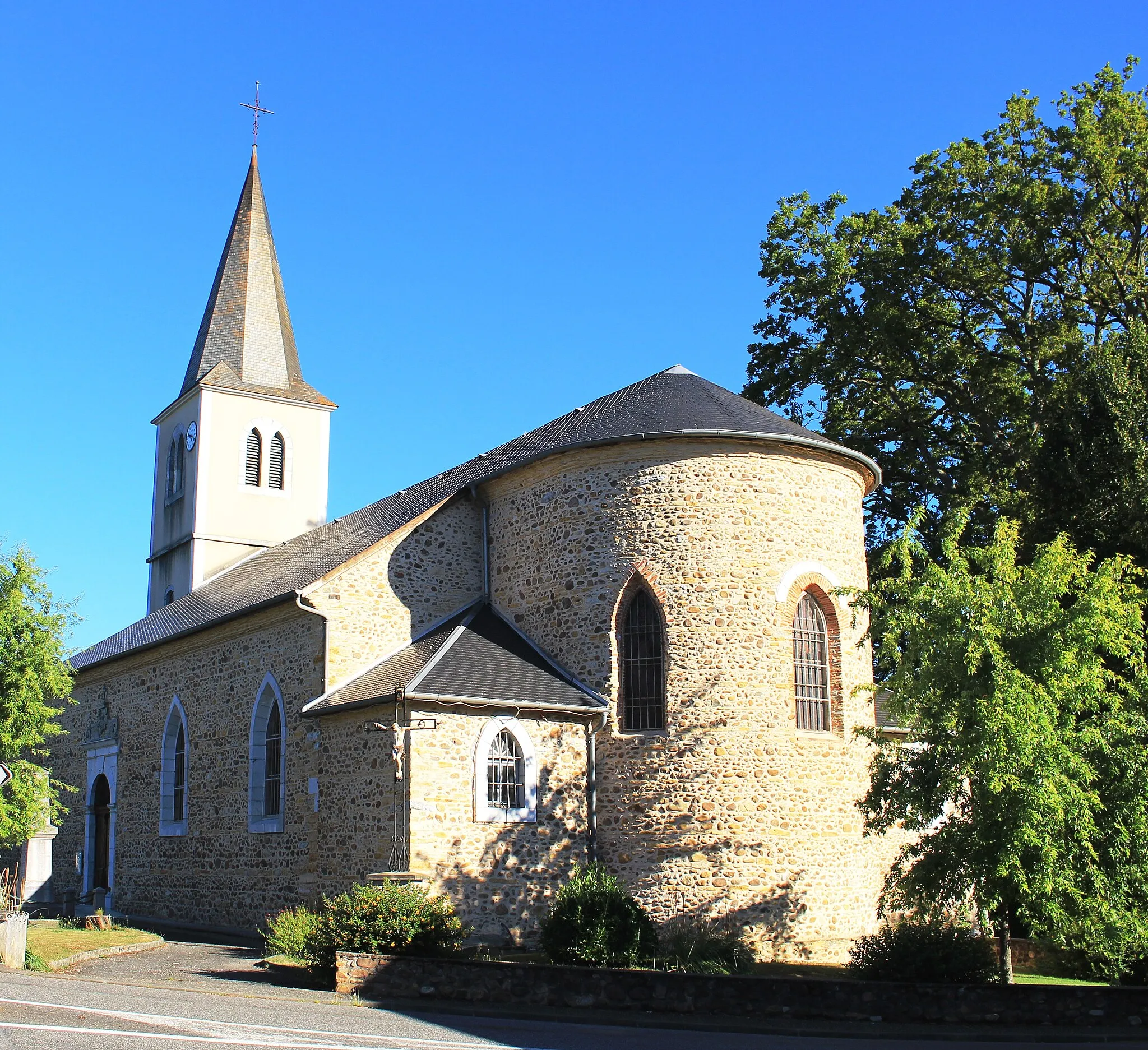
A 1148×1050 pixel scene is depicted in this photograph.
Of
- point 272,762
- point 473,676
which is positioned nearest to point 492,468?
point 473,676

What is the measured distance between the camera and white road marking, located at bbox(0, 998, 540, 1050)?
940cm

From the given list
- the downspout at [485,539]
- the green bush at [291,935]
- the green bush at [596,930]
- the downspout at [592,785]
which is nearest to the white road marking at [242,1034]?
the green bush at [596,930]

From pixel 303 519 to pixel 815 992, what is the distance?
24.0 m

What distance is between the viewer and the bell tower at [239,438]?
106ft

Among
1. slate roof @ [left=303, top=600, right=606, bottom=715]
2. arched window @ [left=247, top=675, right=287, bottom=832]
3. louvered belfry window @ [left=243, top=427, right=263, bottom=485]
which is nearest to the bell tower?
louvered belfry window @ [left=243, top=427, right=263, bottom=485]

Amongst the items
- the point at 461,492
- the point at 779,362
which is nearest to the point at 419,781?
the point at 461,492

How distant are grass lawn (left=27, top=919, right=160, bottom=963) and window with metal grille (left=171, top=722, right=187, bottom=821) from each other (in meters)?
3.52

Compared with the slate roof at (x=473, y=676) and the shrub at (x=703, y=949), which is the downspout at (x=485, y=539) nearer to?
the slate roof at (x=473, y=676)

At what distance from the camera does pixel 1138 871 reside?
13.1m

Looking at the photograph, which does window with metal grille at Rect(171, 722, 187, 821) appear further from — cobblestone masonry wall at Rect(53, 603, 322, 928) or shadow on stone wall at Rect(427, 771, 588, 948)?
shadow on stone wall at Rect(427, 771, 588, 948)

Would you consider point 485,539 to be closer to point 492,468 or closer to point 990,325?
point 492,468

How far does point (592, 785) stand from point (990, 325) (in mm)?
14572

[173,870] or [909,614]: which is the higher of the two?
[909,614]

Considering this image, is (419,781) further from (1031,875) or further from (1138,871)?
(1138,871)
